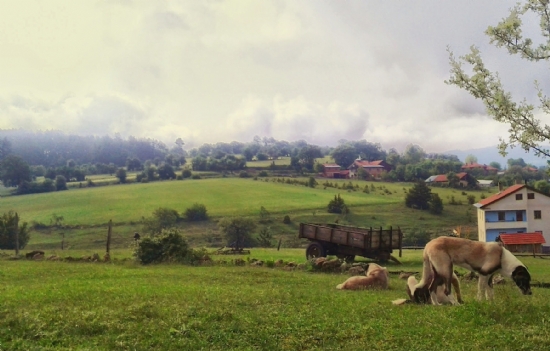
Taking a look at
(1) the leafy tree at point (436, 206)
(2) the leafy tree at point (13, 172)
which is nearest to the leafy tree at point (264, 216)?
(1) the leafy tree at point (436, 206)

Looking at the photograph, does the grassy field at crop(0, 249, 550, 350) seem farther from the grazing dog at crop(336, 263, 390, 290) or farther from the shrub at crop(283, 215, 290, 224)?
the shrub at crop(283, 215, 290, 224)

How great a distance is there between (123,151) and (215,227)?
13298cm

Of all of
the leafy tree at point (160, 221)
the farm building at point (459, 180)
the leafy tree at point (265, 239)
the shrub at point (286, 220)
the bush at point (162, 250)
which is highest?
the bush at point (162, 250)

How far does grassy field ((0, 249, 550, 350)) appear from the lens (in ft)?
25.7

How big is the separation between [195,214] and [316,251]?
43758 mm

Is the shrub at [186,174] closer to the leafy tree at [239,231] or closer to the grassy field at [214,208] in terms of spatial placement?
the grassy field at [214,208]

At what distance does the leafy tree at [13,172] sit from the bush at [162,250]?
87202 mm

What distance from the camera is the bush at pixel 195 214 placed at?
6690 cm

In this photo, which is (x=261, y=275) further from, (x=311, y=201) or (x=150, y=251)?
(x=311, y=201)

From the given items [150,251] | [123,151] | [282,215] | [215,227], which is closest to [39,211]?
[215,227]

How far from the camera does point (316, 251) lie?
26234mm

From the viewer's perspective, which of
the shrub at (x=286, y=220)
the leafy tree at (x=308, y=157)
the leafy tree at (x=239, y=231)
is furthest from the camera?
the leafy tree at (x=308, y=157)

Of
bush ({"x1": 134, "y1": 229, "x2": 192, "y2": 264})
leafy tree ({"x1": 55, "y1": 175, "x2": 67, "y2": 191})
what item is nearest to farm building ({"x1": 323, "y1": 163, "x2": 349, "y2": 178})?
leafy tree ({"x1": 55, "y1": 175, "x2": 67, "y2": 191})

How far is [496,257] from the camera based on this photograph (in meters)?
10.9
